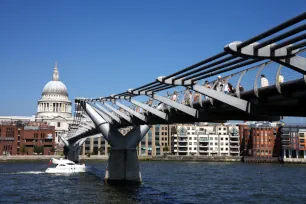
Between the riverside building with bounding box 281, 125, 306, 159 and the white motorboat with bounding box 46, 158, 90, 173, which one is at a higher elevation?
the riverside building with bounding box 281, 125, 306, 159

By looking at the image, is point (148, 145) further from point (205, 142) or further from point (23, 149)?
point (23, 149)

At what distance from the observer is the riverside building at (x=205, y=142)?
490 ft

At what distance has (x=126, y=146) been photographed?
4584 cm

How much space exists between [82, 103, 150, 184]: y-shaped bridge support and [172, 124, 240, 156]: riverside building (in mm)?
103833

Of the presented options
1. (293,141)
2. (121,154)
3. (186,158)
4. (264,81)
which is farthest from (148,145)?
(264,81)

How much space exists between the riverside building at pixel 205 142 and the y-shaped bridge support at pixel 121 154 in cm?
10383

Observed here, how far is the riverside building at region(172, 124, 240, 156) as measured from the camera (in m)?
149

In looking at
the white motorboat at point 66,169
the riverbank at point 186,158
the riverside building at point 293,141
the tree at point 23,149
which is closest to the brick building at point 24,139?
the tree at point 23,149

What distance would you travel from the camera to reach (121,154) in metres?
45.4

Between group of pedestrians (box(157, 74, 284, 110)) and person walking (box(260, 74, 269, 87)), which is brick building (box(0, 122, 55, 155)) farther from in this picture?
person walking (box(260, 74, 269, 87))

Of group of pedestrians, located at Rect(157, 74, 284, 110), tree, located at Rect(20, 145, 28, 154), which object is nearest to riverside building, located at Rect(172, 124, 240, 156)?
tree, located at Rect(20, 145, 28, 154)

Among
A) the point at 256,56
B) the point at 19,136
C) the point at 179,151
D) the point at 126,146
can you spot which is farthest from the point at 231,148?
the point at 256,56

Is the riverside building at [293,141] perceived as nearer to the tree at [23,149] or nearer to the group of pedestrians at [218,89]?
the tree at [23,149]

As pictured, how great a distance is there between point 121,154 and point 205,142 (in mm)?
107896
